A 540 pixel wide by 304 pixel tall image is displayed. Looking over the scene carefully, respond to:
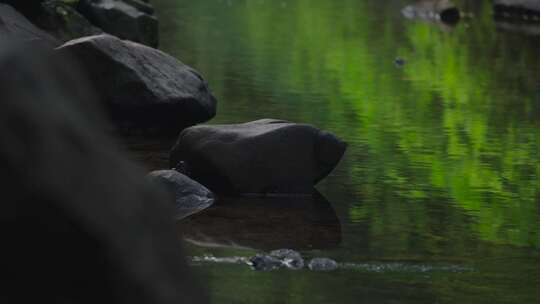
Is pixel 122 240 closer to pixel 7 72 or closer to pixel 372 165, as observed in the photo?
pixel 7 72

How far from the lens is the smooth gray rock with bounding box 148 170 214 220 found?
12.7m

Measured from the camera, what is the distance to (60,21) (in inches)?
803

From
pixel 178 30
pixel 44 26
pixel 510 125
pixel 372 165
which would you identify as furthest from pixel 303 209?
pixel 178 30

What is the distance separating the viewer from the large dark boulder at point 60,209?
2996 mm

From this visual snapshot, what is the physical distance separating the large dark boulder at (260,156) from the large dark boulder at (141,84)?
93.0 inches

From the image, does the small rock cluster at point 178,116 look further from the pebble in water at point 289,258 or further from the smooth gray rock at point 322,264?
the smooth gray rock at point 322,264

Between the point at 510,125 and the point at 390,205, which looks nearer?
the point at 390,205

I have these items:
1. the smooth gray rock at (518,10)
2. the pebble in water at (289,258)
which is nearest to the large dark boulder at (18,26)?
the pebble in water at (289,258)

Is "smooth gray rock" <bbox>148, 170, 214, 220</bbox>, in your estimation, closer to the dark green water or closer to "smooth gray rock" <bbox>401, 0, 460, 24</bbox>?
the dark green water

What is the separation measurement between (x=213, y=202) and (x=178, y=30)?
1889 centimetres

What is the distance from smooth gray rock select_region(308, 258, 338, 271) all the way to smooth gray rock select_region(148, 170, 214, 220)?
2.31 metres

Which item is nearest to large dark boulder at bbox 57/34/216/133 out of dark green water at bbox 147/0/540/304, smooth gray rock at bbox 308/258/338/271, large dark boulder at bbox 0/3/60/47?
dark green water at bbox 147/0/540/304

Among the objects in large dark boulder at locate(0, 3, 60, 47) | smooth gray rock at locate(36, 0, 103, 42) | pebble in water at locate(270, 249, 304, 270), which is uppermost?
pebble in water at locate(270, 249, 304, 270)

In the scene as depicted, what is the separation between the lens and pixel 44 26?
2025 centimetres
